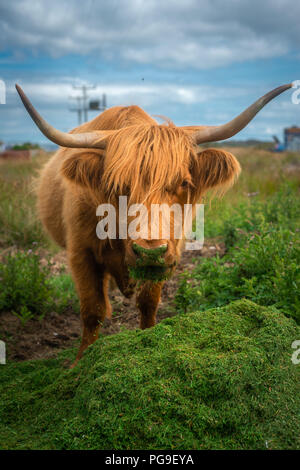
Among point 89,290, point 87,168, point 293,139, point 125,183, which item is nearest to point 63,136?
point 87,168

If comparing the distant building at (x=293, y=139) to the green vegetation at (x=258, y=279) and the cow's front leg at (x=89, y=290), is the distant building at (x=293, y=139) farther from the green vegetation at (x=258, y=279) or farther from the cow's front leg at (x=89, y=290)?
the cow's front leg at (x=89, y=290)

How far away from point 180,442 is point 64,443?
1.60 feet

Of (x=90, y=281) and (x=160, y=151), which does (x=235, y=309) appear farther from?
(x=90, y=281)

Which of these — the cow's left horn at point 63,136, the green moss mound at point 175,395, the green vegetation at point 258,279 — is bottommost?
the green moss mound at point 175,395

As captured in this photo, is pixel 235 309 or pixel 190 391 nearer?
pixel 190 391

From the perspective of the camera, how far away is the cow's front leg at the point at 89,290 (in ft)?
11.4

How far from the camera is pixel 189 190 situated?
308 cm

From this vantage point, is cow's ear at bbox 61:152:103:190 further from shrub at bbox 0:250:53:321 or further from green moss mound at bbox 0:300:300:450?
shrub at bbox 0:250:53:321

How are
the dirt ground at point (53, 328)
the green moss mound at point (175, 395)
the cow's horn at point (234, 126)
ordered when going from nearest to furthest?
the green moss mound at point (175, 395) < the cow's horn at point (234, 126) < the dirt ground at point (53, 328)

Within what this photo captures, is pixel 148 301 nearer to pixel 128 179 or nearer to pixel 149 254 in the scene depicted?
pixel 128 179

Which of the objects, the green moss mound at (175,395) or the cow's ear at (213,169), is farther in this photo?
the cow's ear at (213,169)

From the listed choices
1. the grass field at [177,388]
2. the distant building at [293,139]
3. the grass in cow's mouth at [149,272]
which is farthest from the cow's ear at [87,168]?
the distant building at [293,139]

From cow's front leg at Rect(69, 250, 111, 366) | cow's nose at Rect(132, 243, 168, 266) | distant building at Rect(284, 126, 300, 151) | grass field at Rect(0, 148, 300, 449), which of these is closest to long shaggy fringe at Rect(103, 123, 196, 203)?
cow's nose at Rect(132, 243, 168, 266)

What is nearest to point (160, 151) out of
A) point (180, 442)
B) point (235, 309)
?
point (235, 309)
